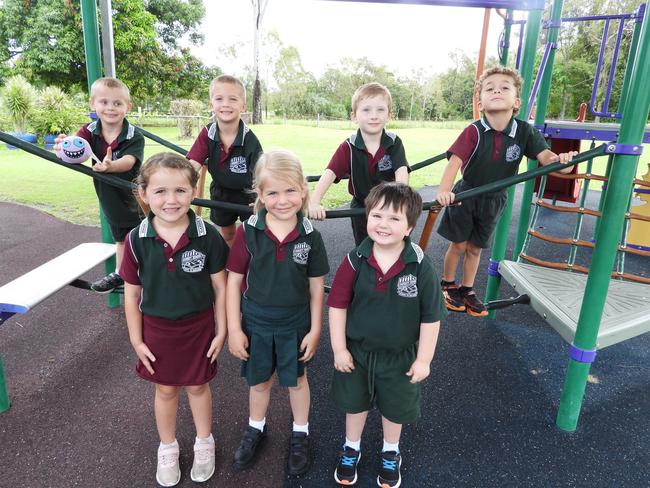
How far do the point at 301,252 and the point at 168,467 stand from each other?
3.32 feet

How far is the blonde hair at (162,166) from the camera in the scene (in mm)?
1605

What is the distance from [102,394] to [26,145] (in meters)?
1.26

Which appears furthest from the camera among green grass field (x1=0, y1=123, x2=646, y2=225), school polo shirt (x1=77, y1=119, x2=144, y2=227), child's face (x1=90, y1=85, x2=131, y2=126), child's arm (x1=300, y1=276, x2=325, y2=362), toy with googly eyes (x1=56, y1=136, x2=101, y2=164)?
green grass field (x1=0, y1=123, x2=646, y2=225)

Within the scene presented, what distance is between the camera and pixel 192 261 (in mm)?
1640

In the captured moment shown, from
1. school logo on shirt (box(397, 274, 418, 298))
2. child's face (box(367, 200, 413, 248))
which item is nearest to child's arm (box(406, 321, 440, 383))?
school logo on shirt (box(397, 274, 418, 298))

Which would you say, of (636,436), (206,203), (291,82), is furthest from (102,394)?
(291,82)

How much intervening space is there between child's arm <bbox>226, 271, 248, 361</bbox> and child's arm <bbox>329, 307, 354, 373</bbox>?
0.35m

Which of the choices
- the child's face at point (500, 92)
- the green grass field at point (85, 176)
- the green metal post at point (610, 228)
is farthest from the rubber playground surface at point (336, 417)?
the child's face at point (500, 92)

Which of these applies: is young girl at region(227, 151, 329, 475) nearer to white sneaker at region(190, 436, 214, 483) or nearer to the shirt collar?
white sneaker at region(190, 436, 214, 483)

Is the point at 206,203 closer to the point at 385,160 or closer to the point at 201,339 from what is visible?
the point at 201,339

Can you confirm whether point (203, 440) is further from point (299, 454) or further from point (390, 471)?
point (390, 471)

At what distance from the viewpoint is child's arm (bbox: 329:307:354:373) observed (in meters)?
1.64

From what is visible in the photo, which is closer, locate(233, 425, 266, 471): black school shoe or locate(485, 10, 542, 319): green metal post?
locate(233, 425, 266, 471): black school shoe

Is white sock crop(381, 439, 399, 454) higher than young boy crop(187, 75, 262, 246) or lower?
lower
